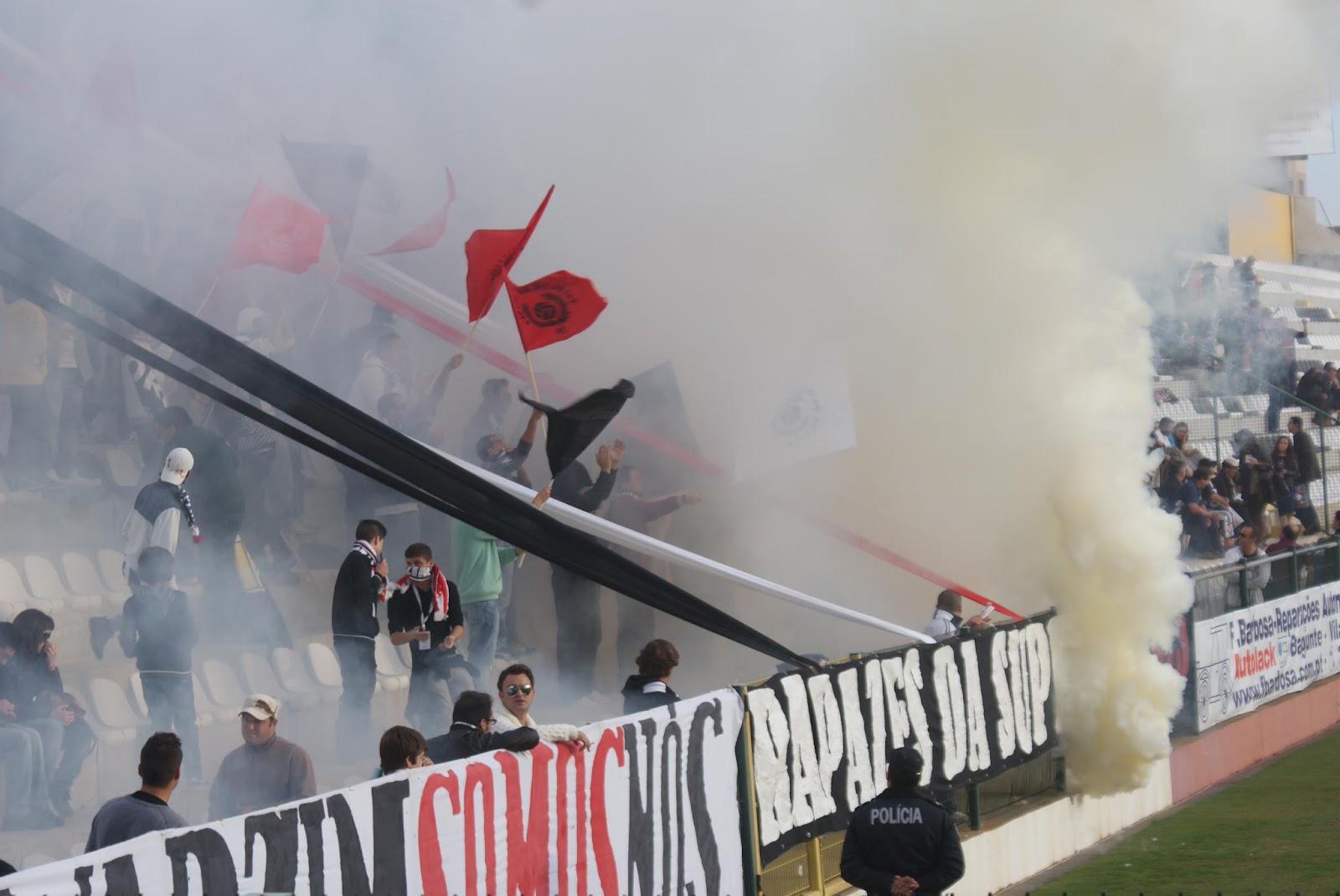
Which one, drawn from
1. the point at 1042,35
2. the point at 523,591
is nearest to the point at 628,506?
the point at 523,591

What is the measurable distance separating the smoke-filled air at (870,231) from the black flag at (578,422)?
11.6 feet

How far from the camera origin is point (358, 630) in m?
6.90

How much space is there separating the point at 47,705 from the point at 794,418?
510cm

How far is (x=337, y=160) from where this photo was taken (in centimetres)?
888

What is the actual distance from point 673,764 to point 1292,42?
6.90 metres

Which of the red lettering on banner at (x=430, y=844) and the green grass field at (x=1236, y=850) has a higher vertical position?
the red lettering on banner at (x=430, y=844)

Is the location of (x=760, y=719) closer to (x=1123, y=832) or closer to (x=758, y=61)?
(x=1123, y=832)

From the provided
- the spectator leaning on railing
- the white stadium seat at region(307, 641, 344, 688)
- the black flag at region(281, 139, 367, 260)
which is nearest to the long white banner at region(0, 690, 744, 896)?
the white stadium seat at region(307, 641, 344, 688)

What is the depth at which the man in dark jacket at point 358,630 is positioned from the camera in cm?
684

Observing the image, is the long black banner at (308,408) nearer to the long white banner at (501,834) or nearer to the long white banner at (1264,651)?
the long white banner at (501,834)

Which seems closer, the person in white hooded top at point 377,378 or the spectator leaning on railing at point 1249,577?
the person in white hooded top at point 377,378

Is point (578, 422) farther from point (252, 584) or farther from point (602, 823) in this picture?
point (252, 584)

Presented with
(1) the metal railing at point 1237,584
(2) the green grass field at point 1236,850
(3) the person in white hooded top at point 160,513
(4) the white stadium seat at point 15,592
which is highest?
(3) the person in white hooded top at point 160,513

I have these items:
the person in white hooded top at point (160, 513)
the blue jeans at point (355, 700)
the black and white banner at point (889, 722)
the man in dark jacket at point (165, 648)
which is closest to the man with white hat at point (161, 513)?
the person in white hooded top at point (160, 513)
